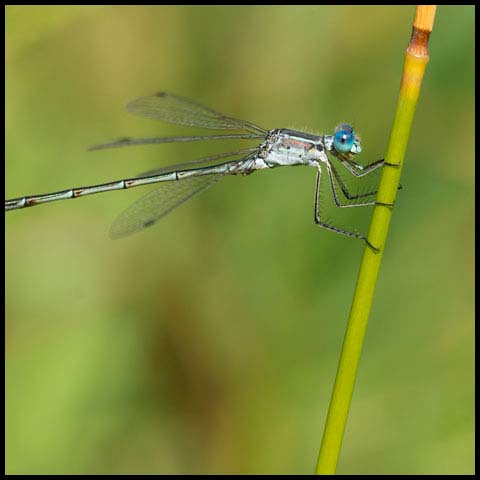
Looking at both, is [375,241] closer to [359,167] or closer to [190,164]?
[359,167]

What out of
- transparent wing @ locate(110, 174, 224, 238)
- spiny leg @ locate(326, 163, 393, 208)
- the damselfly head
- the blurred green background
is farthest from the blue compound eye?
transparent wing @ locate(110, 174, 224, 238)

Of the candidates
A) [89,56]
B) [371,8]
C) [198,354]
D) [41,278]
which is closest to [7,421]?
[41,278]

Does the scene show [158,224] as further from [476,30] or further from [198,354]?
[476,30]

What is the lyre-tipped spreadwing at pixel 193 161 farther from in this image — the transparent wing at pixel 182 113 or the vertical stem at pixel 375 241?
the vertical stem at pixel 375 241

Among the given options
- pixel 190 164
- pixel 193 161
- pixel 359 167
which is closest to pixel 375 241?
pixel 359 167

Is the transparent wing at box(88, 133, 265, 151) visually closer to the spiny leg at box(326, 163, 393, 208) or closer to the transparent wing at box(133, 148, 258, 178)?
the transparent wing at box(133, 148, 258, 178)

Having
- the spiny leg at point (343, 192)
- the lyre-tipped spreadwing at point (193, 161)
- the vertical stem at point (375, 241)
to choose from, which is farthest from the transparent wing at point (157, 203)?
the vertical stem at point (375, 241)
